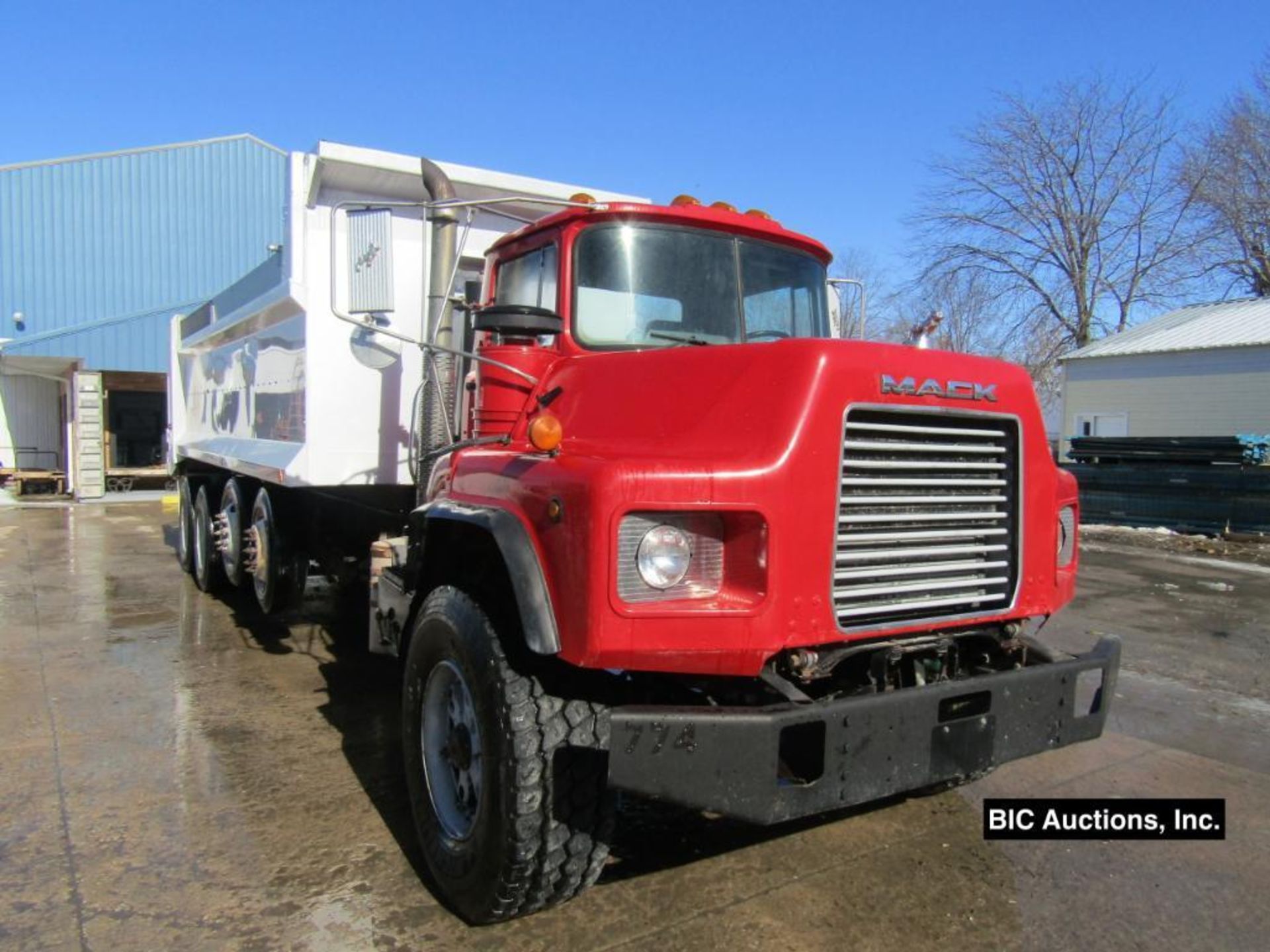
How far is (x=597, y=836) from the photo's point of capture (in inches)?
110

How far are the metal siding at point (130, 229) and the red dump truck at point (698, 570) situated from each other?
67.7ft

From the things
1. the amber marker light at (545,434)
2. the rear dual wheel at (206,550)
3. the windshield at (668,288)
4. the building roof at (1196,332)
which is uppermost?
the building roof at (1196,332)

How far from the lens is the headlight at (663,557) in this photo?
97.2 inches

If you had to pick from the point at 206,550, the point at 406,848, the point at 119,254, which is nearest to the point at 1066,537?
the point at 406,848

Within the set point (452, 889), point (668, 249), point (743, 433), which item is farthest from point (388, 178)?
point (452, 889)

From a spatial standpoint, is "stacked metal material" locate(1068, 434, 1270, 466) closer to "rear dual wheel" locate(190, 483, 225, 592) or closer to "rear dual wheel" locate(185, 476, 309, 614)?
"rear dual wheel" locate(185, 476, 309, 614)

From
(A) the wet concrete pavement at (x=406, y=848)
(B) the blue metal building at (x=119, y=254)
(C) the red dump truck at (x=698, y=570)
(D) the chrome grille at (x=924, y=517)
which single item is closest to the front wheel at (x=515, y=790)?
(C) the red dump truck at (x=698, y=570)

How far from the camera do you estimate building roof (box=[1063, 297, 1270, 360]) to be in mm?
22109

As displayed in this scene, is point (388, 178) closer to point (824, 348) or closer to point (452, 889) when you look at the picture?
point (824, 348)

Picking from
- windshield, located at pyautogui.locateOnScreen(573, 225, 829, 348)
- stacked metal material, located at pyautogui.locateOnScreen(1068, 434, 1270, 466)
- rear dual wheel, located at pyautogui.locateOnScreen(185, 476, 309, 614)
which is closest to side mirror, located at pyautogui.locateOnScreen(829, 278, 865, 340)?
windshield, located at pyautogui.locateOnScreen(573, 225, 829, 348)

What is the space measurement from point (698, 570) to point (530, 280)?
5.89 feet

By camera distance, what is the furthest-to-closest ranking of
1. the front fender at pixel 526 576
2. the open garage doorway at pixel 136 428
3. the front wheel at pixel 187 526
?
the open garage doorway at pixel 136 428, the front wheel at pixel 187 526, the front fender at pixel 526 576

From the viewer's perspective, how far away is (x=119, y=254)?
2353cm

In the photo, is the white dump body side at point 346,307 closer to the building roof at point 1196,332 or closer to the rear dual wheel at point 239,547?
the rear dual wheel at point 239,547
